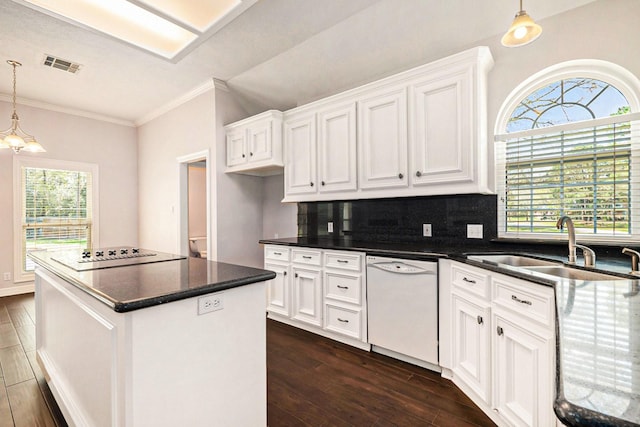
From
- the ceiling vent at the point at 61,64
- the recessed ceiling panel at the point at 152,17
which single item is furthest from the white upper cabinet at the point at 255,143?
the ceiling vent at the point at 61,64

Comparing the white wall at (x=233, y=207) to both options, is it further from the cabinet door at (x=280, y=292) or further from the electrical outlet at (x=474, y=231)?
the electrical outlet at (x=474, y=231)

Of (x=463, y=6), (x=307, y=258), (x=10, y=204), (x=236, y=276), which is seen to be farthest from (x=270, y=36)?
(x=10, y=204)

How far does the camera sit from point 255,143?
3760mm

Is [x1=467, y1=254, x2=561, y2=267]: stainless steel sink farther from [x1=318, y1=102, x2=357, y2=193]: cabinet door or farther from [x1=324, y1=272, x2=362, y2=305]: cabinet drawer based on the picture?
[x1=318, y1=102, x2=357, y2=193]: cabinet door

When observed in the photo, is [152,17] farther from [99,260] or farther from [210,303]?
[210,303]

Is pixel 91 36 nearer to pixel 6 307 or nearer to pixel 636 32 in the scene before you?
pixel 6 307

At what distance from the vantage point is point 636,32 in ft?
6.72

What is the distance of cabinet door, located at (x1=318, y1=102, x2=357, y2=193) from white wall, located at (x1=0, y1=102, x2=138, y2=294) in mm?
4191

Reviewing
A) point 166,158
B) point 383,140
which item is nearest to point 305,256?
point 383,140

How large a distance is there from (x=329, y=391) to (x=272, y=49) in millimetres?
3186

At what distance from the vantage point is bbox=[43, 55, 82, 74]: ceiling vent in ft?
11.1

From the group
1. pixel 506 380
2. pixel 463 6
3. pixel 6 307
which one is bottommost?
pixel 6 307

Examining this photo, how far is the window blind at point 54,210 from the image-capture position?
4.62m

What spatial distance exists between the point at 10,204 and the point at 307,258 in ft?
15.4
